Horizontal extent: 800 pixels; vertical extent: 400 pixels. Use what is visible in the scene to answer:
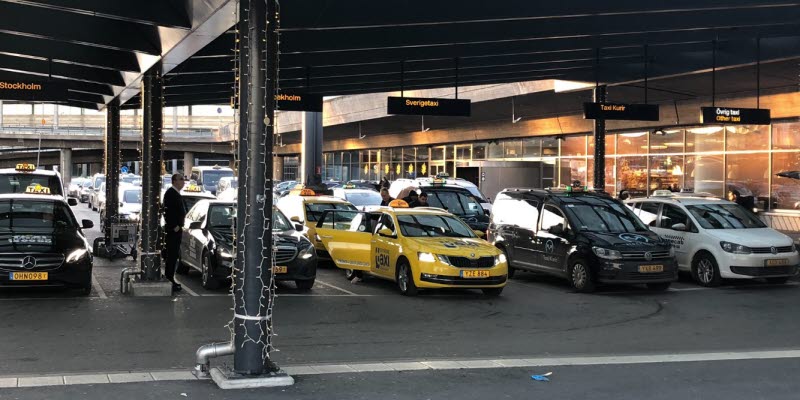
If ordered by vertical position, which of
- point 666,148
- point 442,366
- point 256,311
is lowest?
point 442,366

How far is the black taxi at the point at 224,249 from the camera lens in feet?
49.3

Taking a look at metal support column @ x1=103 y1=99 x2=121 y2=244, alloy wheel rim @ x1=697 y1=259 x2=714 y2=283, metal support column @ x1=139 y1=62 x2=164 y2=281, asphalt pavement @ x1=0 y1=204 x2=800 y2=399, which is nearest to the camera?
asphalt pavement @ x1=0 y1=204 x2=800 y2=399

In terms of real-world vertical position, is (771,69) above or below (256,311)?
above

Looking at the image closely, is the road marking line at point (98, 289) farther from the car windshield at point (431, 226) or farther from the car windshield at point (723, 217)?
the car windshield at point (723, 217)

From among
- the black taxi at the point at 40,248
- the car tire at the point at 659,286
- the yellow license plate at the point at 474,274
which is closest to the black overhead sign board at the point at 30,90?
the black taxi at the point at 40,248

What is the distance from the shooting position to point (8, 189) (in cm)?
2153

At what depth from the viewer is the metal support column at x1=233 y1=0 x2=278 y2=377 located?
26.0 ft

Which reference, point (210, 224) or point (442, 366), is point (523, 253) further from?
point (442, 366)

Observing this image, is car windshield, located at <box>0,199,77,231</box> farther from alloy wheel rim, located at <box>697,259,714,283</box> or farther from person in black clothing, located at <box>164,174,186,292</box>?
alloy wheel rim, located at <box>697,259,714,283</box>

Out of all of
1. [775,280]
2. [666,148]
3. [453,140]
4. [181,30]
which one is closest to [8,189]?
[181,30]

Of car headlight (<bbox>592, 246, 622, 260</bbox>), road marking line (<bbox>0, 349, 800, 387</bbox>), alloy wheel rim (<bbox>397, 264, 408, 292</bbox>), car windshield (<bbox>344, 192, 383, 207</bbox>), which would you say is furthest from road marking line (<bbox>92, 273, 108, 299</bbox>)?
car windshield (<bbox>344, 192, 383, 207</bbox>)

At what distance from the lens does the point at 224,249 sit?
15008 millimetres

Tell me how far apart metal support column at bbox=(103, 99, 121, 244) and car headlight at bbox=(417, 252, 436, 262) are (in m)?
9.31

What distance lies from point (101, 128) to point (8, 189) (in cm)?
5824
